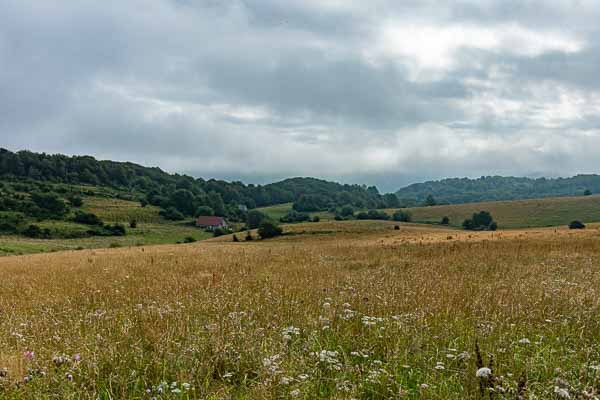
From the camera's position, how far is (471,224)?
386ft

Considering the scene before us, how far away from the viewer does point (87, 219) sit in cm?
13812

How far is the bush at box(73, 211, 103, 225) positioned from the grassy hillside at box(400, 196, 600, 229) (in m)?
106

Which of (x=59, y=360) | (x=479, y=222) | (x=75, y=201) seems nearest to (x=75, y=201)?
(x=75, y=201)

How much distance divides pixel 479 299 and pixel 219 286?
5456 mm

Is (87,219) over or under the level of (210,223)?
over

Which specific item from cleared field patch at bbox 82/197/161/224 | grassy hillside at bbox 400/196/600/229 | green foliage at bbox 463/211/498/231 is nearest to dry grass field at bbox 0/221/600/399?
grassy hillside at bbox 400/196/600/229

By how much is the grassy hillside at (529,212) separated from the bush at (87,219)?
10646 cm

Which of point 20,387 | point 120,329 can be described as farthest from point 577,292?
point 20,387

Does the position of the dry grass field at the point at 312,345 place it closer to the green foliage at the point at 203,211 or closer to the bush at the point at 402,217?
the bush at the point at 402,217

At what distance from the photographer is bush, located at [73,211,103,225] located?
137200mm

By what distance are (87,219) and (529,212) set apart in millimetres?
141516

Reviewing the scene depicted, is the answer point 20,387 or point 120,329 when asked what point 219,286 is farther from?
point 20,387

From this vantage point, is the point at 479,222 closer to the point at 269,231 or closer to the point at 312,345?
the point at 269,231

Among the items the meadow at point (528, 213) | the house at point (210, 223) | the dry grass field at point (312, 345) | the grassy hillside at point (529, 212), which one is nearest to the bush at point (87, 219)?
the house at point (210, 223)
